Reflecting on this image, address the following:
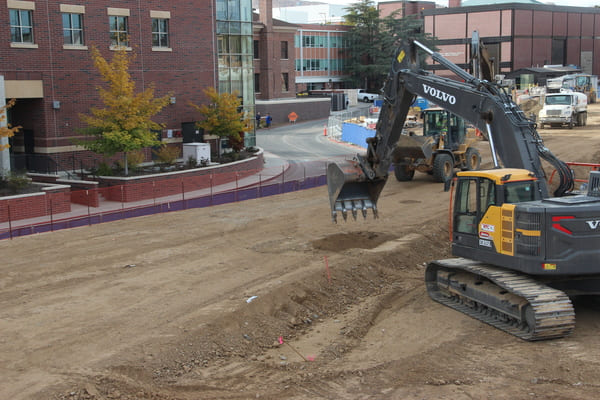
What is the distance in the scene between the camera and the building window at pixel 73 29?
3238cm

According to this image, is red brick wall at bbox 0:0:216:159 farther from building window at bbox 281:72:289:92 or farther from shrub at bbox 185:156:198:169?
building window at bbox 281:72:289:92

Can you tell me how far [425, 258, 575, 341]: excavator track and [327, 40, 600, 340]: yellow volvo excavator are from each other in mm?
18

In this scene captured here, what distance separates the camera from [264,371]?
1157 cm

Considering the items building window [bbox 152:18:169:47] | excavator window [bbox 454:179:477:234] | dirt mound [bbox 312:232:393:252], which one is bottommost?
dirt mound [bbox 312:232:393:252]

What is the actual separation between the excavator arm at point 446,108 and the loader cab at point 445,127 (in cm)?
1153

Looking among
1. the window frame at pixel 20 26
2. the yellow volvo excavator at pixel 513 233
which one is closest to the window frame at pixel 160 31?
the window frame at pixel 20 26

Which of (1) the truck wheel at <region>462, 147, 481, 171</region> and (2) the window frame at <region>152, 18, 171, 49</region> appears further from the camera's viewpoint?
(2) the window frame at <region>152, 18, 171, 49</region>

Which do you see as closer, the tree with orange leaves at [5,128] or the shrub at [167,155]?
the tree with orange leaves at [5,128]

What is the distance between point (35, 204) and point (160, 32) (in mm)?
13872

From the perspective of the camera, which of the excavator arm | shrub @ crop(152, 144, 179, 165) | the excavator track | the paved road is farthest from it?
the paved road

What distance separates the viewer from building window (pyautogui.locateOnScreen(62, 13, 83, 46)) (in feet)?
106

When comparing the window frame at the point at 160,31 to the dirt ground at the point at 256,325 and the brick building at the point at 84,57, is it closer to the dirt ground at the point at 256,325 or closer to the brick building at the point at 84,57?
the brick building at the point at 84,57

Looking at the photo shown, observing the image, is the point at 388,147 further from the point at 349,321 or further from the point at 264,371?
the point at 264,371

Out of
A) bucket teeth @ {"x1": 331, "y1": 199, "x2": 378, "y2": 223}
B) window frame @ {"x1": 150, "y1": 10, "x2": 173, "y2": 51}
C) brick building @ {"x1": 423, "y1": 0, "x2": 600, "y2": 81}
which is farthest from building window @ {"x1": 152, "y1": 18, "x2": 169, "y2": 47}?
brick building @ {"x1": 423, "y1": 0, "x2": 600, "y2": 81}
